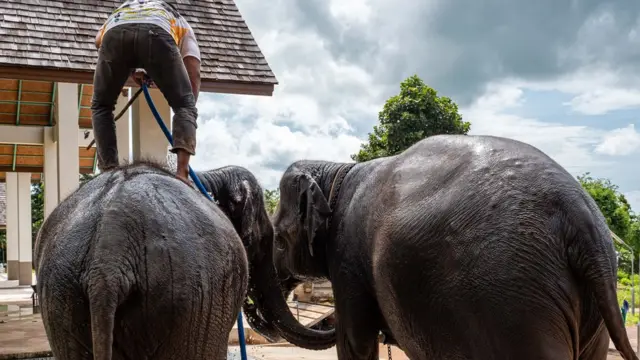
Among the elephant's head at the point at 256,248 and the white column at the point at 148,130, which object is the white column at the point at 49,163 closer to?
the white column at the point at 148,130

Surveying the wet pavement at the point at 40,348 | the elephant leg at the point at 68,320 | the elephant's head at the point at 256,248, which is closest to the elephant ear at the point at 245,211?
the elephant's head at the point at 256,248

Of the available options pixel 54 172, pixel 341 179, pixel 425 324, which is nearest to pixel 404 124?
pixel 54 172

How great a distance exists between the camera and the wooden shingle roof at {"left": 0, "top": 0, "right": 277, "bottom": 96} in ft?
31.7

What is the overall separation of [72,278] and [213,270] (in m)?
0.50

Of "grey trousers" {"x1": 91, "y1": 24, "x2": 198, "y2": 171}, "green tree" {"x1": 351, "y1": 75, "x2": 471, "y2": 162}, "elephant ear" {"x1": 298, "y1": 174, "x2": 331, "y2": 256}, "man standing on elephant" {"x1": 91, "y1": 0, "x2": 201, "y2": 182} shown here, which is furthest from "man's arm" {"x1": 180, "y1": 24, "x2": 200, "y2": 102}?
"green tree" {"x1": 351, "y1": 75, "x2": 471, "y2": 162}

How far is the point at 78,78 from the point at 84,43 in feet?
2.40

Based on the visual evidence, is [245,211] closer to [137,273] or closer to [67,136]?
[137,273]

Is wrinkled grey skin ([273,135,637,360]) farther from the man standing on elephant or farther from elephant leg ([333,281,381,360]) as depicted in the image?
the man standing on elephant

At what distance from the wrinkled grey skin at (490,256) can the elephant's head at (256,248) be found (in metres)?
0.67

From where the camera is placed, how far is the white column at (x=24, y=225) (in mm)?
26719

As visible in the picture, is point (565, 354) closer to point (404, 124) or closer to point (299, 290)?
point (299, 290)

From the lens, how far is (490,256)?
3.32 meters

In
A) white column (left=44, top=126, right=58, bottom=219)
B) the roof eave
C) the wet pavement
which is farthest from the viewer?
white column (left=44, top=126, right=58, bottom=219)

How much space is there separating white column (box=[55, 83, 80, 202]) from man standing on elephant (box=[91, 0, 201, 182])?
30.5 ft
